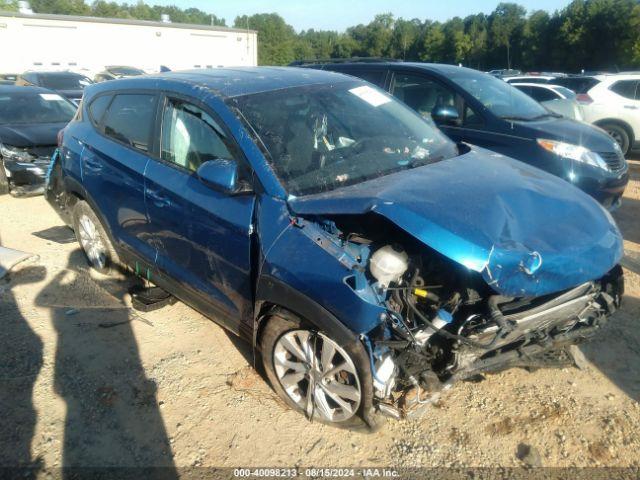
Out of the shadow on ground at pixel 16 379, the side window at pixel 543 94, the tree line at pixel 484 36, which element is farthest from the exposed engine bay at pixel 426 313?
the tree line at pixel 484 36

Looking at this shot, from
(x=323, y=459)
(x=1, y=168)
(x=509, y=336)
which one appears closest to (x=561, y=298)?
(x=509, y=336)

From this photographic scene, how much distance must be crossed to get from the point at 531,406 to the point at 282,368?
1.51 metres

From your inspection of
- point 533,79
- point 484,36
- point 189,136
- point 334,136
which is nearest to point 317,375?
point 334,136

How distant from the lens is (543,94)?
10453 millimetres

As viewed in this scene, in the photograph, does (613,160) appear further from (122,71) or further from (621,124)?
(122,71)

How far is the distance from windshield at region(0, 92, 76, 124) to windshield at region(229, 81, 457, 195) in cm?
612

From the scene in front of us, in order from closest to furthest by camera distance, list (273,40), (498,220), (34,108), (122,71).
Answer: (498,220), (34,108), (122,71), (273,40)

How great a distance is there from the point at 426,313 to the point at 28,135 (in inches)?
266

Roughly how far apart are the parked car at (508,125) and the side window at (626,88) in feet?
16.8

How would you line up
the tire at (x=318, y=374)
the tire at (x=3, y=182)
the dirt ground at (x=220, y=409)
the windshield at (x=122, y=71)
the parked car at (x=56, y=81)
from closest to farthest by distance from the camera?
the tire at (x=318, y=374), the dirt ground at (x=220, y=409), the tire at (x=3, y=182), the parked car at (x=56, y=81), the windshield at (x=122, y=71)

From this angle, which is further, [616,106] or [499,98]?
[616,106]

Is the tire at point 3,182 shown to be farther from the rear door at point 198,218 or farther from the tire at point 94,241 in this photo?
the rear door at point 198,218

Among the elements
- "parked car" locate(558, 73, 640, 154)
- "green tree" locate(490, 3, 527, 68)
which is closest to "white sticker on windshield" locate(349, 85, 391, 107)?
"parked car" locate(558, 73, 640, 154)

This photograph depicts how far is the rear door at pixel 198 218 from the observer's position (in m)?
2.71
